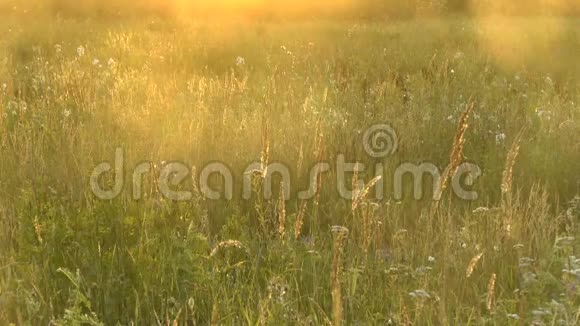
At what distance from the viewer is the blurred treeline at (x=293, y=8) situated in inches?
594

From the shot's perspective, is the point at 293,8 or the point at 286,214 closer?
the point at 286,214

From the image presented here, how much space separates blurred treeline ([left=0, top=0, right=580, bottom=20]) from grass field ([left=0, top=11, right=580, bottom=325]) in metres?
8.75

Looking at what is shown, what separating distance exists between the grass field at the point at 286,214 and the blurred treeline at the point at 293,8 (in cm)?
875

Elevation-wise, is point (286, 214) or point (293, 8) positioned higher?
point (293, 8)

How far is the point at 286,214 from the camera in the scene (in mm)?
3350

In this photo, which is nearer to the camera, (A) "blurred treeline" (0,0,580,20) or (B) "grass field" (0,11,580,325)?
(B) "grass field" (0,11,580,325)

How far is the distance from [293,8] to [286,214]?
52.2ft

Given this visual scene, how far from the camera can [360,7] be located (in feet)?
66.9

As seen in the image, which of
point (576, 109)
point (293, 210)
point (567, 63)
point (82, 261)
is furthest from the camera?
point (567, 63)

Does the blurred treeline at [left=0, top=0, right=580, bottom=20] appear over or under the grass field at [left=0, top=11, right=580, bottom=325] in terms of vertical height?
Answer: over

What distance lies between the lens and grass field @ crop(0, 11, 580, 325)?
241 cm

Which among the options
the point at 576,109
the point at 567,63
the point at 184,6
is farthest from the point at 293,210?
the point at 184,6

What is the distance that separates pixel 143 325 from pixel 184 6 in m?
14.3

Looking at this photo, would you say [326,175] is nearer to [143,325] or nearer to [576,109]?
[143,325]
